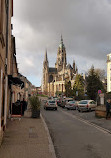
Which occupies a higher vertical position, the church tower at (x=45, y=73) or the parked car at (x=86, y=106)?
the church tower at (x=45, y=73)

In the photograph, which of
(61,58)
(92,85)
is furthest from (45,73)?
(92,85)

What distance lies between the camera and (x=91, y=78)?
43906 mm

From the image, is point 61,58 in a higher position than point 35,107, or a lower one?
higher

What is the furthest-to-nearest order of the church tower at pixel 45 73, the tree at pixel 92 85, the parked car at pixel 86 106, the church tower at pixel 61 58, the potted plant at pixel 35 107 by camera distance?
the church tower at pixel 45 73, the church tower at pixel 61 58, the tree at pixel 92 85, the parked car at pixel 86 106, the potted plant at pixel 35 107

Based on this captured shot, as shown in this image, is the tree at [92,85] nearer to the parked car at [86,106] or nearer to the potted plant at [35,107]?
the parked car at [86,106]

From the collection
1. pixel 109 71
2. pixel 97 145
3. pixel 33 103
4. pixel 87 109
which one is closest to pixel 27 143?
pixel 97 145

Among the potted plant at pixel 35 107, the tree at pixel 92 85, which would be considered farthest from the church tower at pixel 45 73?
the potted plant at pixel 35 107

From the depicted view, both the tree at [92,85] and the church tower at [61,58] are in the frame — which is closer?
the tree at [92,85]

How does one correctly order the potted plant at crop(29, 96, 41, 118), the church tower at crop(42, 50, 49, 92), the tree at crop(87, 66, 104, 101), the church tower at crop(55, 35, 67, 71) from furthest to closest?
the church tower at crop(42, 50, 49, 92), the church tower at crop(55, 35, 67, 71), the tree at crop(87, 66, 104, 101), the potted plant at crop(29, 96, 41, 118)

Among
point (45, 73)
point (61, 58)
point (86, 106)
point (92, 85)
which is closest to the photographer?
point (86, 106)

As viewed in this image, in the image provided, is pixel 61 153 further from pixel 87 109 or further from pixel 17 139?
pixel 87 109

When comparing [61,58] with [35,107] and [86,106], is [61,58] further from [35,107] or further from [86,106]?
[35,107]

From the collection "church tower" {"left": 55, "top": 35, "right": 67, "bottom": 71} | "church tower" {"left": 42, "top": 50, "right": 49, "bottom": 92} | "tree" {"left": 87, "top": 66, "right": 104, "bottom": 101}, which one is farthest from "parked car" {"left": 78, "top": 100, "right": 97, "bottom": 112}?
"church tower" {"left": 42, "top": 50, "right": 49, "bottom": 92}

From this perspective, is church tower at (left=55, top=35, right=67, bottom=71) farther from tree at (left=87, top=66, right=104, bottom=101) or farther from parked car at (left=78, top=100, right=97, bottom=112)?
parked car at (left=78, top=100, right=97, bottom=112)
